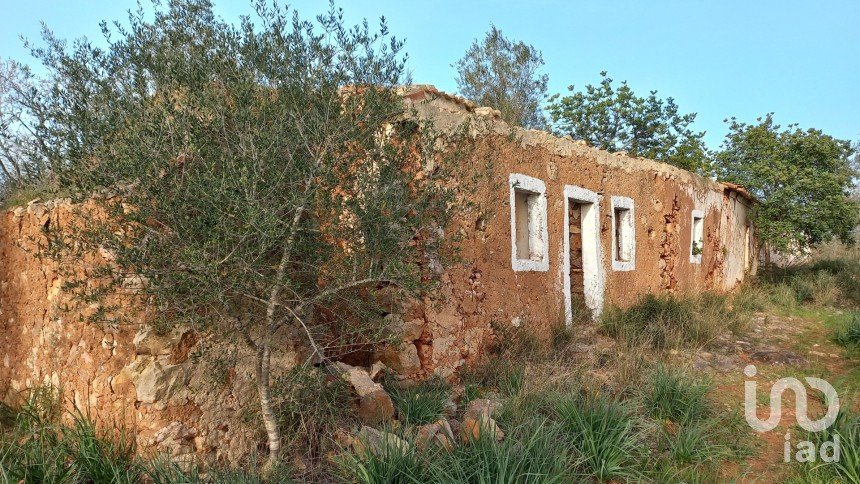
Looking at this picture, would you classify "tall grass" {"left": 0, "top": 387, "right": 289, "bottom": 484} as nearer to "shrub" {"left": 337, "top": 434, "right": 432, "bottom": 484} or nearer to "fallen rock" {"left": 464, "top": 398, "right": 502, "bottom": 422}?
"shrub" {"left": 337, "top": 434, "right": 432, "bottom": 484}

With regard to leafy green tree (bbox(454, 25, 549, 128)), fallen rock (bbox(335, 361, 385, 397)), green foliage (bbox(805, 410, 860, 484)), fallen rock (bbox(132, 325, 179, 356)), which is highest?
leafy green tree (bbox(454, 25, 549, 128))

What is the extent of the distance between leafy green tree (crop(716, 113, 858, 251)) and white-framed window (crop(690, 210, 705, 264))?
2.38 m

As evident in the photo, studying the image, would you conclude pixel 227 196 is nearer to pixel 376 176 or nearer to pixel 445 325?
pixel 376 176

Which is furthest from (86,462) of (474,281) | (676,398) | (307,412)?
(676,398)

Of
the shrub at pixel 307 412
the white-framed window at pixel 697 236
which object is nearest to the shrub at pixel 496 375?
the shrub at pixel 307 412

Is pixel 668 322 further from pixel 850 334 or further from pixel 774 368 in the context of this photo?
pixel 850 334

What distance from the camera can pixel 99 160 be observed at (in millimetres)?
2996

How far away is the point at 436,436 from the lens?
386 cm

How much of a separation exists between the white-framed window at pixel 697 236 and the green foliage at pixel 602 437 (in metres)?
8.28

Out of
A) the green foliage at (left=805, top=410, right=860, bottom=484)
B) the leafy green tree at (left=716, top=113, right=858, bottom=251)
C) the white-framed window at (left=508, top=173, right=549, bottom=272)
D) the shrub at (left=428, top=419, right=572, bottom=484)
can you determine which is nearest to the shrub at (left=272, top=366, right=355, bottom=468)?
the shrub at (left=428, top=419, right=572, bottom=484)

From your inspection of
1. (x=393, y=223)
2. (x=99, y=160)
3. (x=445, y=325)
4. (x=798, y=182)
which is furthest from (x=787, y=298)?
(x=99, y=160)

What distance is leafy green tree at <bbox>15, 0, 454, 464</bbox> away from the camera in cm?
303

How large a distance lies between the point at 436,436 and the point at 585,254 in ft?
17.2

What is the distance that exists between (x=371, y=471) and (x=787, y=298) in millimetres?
11498
